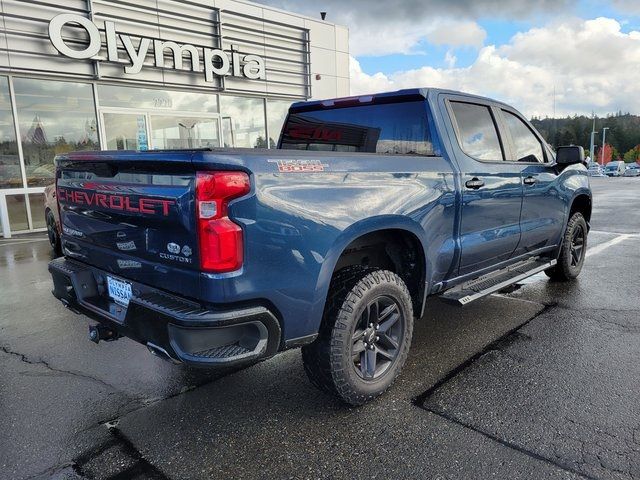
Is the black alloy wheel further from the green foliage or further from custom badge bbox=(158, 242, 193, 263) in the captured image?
the green foliage

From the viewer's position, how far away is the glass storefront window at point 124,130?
11.4 metres

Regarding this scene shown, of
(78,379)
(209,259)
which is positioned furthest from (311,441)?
(78,379)

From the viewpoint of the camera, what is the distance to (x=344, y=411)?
2854 millimetres

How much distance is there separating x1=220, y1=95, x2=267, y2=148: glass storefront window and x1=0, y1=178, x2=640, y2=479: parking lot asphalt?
10292 mm

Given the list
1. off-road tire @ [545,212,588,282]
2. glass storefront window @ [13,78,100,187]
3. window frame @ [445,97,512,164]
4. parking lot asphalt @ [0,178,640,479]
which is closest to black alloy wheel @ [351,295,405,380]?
parking lot asphalt @ [0,178,640,479]

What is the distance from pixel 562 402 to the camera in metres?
2.88

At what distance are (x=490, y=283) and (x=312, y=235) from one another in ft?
6.76

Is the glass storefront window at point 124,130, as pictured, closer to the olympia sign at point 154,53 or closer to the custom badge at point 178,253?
the olympia sign at point 154,53

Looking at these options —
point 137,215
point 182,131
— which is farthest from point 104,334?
point 182,131

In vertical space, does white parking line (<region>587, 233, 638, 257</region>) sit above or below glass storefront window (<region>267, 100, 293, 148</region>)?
below

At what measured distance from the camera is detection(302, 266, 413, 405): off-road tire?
2.67 m

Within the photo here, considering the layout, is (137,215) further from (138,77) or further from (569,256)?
(138,77)

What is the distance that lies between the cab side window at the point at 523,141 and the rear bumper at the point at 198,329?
308cm


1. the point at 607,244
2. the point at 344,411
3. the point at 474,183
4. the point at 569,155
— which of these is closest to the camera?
the point at 344,411
